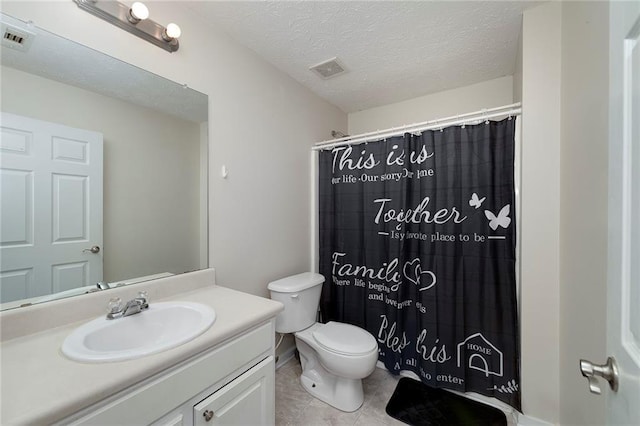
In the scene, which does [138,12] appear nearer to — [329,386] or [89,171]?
[89,171]

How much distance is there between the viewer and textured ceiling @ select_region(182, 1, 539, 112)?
1.34 metres

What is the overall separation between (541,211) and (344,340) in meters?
1.31

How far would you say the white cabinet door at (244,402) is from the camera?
0.87 m

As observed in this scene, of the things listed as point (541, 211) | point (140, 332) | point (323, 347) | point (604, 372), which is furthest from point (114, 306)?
point (541, 211)

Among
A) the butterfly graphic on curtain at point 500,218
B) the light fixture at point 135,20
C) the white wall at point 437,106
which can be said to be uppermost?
the white wall at point 437,106

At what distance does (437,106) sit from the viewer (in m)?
2.26

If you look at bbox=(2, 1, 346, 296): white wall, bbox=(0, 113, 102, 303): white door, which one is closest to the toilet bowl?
bbox=(2, 1, 346, 296): white wall

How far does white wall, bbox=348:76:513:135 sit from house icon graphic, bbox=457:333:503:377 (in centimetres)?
176

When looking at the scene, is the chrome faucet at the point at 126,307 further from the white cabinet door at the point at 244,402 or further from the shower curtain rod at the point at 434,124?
the shower curtain rod at the point at 434,124

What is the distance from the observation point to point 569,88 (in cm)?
114

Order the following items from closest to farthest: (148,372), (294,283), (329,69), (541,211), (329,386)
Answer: (148,372), (541,211), (329,386), (294,283), (329,69)

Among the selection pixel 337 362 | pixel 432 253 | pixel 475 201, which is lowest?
pixel 337 362

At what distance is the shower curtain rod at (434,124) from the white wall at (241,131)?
0.98 ft

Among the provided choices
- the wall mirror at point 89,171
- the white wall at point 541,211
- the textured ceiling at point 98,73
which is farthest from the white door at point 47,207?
the white wall at point 541,211
